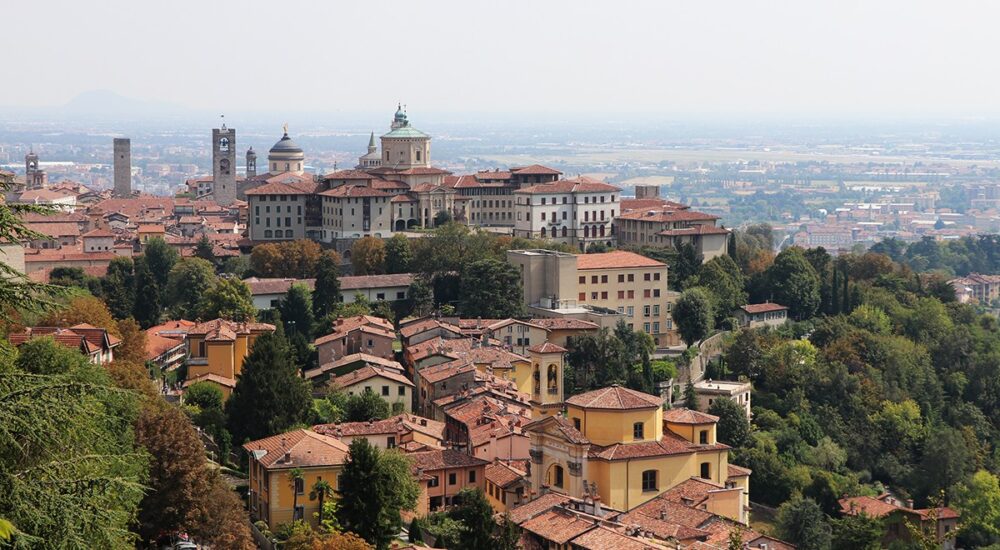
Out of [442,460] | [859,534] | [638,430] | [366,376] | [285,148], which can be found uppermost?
[285,148]

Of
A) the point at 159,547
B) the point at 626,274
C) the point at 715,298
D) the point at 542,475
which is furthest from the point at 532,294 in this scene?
the point at 159,547

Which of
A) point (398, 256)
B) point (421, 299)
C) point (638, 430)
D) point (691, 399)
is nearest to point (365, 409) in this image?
point (638, 430)

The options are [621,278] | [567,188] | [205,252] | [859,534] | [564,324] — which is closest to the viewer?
[859,534]

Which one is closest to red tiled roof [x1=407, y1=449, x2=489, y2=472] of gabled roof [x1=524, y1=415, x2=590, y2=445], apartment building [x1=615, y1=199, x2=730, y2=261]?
gabled roof [x1=524, y1=415, x2=590, y2=445]

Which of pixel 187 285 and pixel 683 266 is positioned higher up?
pixel 683 266

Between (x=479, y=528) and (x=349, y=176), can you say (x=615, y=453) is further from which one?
(x=349, y=176)

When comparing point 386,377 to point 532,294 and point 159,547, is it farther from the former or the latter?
point 159,547

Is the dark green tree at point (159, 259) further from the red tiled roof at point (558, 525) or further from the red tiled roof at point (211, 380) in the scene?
the red tiled roof at point (558, 525)
